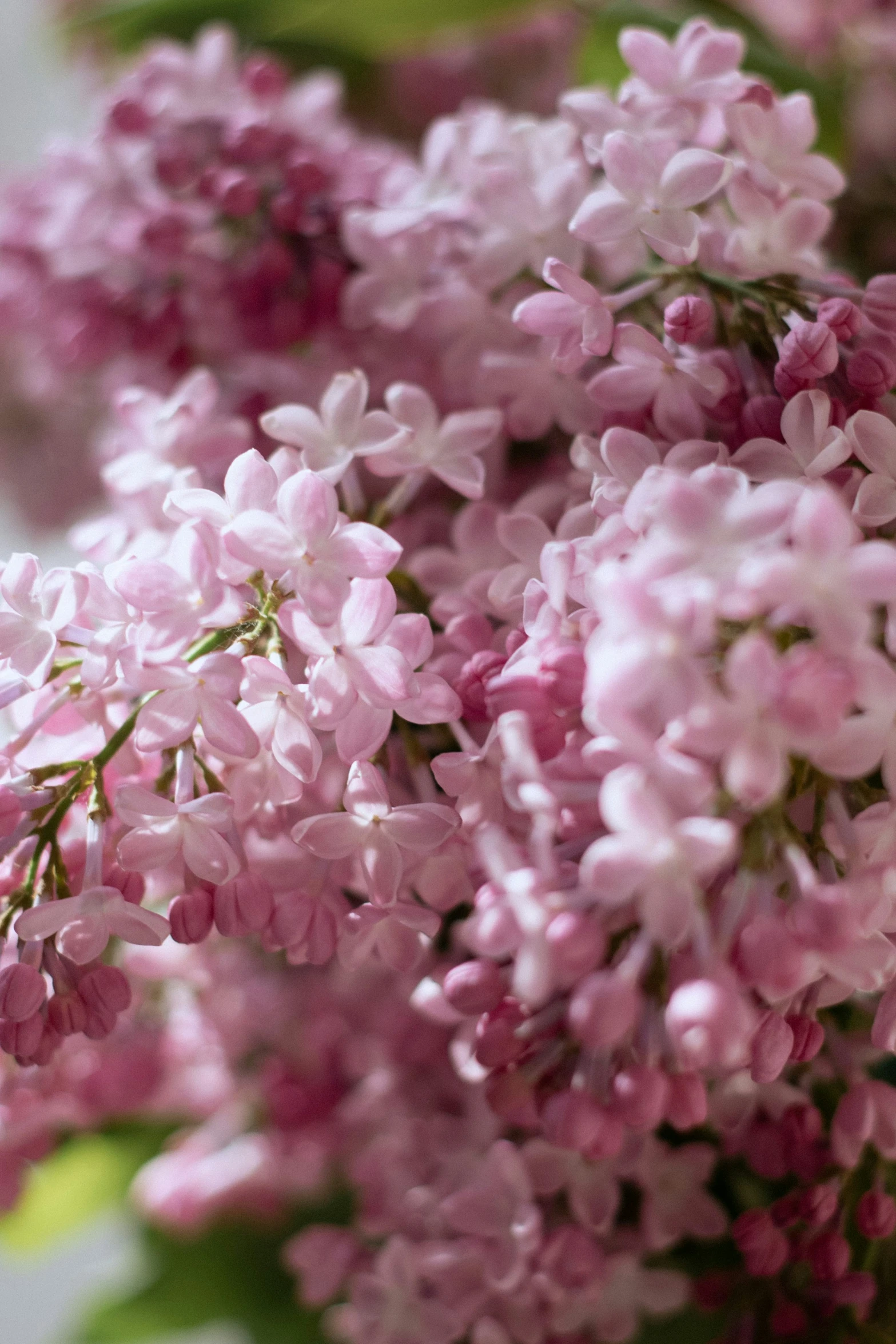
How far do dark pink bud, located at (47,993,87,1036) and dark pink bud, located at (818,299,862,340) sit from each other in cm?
37

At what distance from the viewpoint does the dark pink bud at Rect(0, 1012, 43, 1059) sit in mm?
425

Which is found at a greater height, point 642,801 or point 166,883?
point 642,801

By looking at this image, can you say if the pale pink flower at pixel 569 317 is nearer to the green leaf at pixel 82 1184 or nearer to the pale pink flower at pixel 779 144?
the pale pink flower at pixel 779 144

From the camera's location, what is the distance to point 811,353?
437 mm

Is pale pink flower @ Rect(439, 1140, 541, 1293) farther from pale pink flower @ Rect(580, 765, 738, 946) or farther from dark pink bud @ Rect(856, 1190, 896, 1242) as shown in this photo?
pale pink flower @ Rect(580, 765, 738, 946)

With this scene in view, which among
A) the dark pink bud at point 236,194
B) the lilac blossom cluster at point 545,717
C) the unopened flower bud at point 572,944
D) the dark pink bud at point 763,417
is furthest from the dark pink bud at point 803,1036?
the dark pink bud at point 236,194

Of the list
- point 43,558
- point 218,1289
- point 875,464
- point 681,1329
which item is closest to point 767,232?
point 875,464

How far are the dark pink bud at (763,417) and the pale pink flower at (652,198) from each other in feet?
0.22

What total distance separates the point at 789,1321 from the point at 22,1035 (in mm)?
357

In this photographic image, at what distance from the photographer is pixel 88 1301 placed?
918 millimetres

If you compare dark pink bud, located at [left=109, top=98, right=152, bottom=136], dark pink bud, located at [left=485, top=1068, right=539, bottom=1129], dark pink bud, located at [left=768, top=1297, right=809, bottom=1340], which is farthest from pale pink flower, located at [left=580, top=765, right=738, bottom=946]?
dark pink bud, located at [left=109, top=98, right=152, bottom=136]

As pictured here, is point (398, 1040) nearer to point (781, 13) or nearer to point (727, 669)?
point (727, 669)

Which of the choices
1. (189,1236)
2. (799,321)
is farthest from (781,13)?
(189,1236)

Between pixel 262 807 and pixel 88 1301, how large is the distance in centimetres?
66
